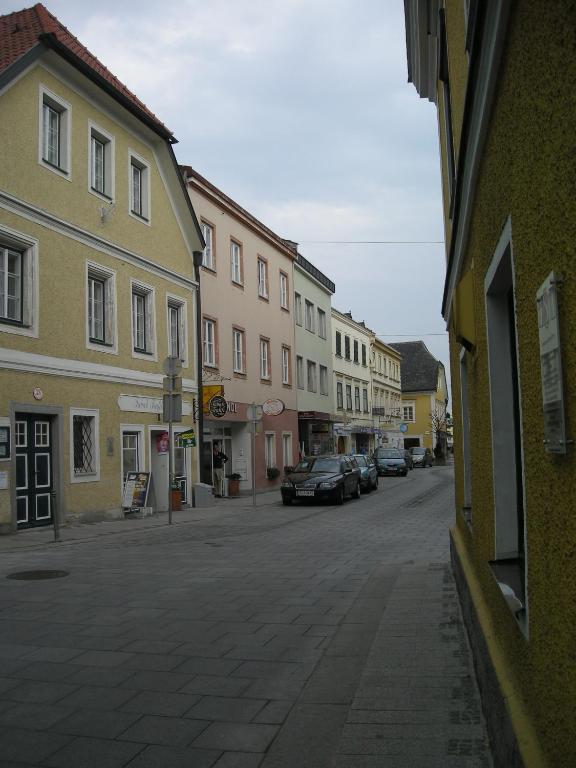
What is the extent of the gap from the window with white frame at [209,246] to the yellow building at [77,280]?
394 centimetres

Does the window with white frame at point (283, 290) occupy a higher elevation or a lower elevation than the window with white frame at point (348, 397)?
higher

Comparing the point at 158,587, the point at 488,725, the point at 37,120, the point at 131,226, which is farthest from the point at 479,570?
the point at 131,226

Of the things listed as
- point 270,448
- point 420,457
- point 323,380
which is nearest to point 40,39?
point 270,448

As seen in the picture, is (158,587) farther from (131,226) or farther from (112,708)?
(131,226)

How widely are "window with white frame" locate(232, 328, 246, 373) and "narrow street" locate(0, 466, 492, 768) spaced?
1740cm

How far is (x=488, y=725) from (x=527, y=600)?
135cm

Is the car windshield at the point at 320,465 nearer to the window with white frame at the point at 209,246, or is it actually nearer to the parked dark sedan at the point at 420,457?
the window with white frame at the point at 209,246

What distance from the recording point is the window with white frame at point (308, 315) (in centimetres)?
3894

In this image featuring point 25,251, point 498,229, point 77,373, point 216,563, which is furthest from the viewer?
point 77,373

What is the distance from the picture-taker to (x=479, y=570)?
5.04 m

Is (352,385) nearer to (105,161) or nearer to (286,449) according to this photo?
(286,449)

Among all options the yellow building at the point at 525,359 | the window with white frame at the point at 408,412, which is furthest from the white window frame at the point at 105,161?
the window with white frame at the point at 408,412

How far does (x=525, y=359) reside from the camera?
260 centimetres

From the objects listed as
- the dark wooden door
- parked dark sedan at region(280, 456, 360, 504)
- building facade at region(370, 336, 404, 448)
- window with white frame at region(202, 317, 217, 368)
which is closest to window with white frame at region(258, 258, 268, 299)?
window with white frame at region(202, 317, 217, 368)
